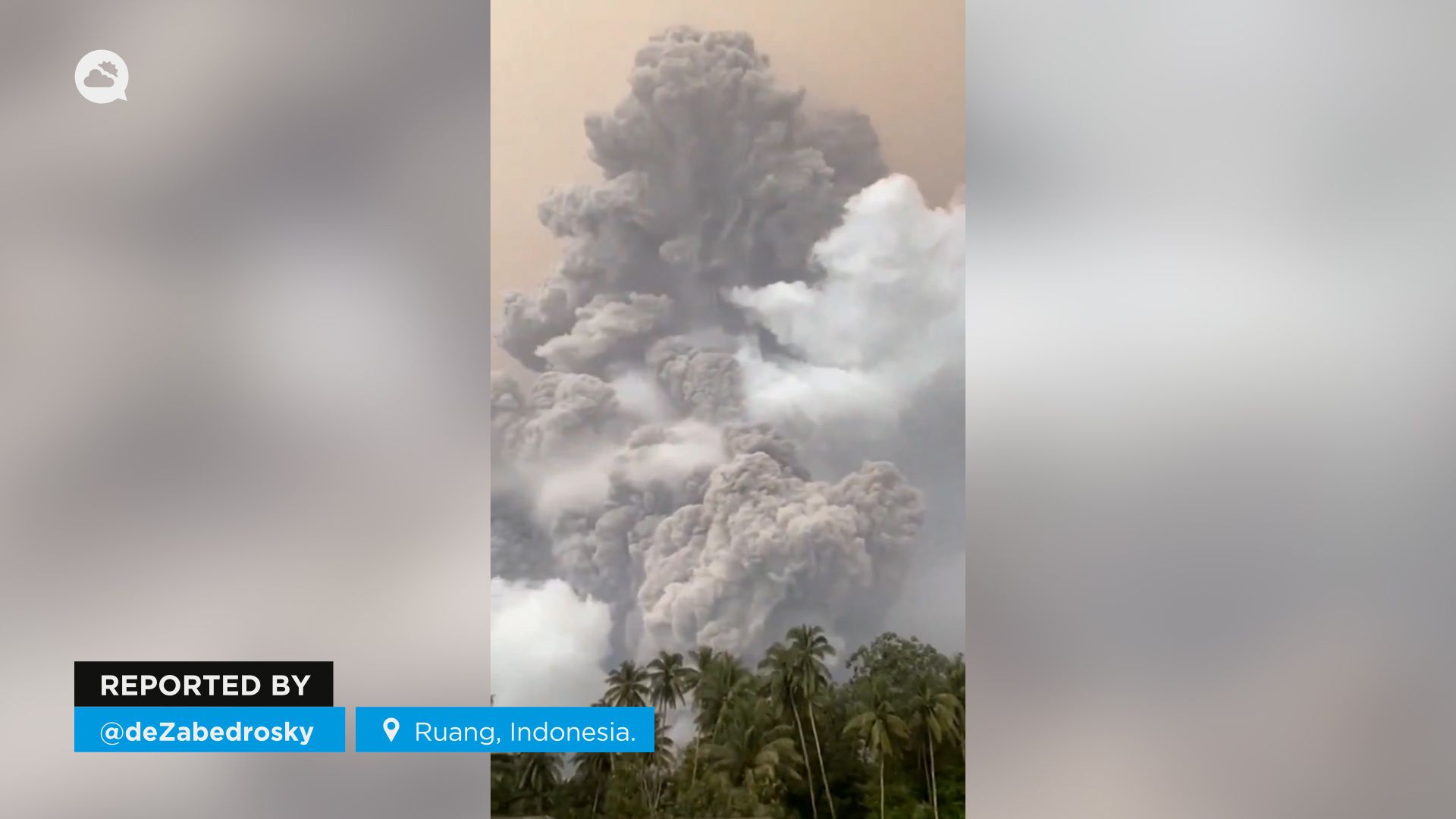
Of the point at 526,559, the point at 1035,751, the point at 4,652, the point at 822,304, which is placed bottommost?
the point at 1035,751

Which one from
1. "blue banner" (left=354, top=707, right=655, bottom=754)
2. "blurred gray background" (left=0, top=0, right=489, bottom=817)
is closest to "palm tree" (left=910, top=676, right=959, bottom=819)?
"blue banner" (left=354, top=707, right=655, bottom=754)

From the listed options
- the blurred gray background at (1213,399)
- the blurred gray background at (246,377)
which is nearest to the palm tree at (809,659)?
the blurred gray background at (1213,399)

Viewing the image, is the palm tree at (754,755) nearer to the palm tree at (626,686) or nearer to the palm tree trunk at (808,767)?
the palm tree trunk at (808,767)

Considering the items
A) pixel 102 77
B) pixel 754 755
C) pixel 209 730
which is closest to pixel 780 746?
pixel 754 755

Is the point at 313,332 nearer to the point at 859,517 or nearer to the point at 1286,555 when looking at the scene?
the point at 1286,555

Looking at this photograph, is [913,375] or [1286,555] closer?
[1286,555]

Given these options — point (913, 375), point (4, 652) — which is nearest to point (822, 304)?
point (913, 375)
